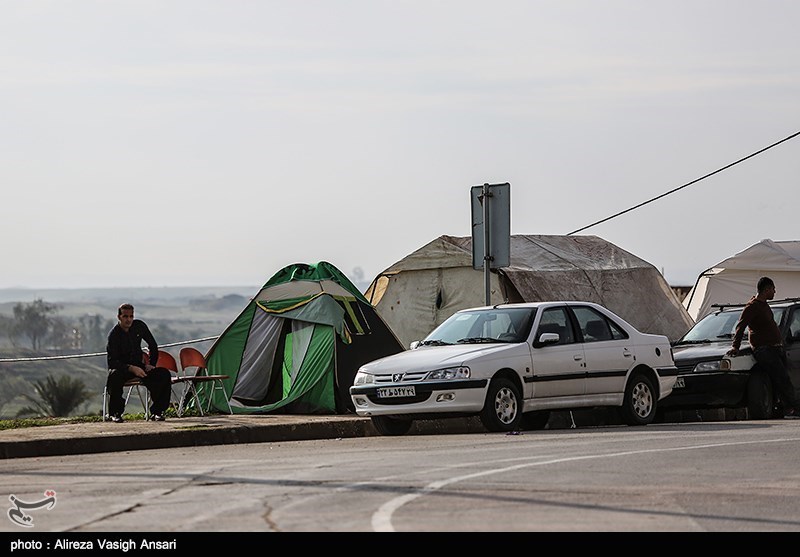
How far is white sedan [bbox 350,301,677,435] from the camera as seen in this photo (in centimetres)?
1605

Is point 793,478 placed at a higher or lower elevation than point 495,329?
lower

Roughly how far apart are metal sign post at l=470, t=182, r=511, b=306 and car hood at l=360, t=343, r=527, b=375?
7.89 feet

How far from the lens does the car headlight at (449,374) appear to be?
15977 mm

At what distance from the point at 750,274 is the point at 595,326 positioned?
1425cm

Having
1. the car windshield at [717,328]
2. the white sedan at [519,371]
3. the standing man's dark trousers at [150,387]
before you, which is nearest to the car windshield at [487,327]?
the white sedan at [519,371]

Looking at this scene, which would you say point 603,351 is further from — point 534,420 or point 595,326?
point 534,420

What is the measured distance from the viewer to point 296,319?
20750mm

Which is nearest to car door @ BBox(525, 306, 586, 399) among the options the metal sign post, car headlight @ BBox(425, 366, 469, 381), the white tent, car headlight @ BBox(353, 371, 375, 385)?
car headlight @ BBox(425, 366, 469, 381)

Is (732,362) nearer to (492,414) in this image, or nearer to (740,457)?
(492,414)

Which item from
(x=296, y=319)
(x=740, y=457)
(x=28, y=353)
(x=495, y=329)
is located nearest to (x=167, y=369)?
(x=296, y=319)

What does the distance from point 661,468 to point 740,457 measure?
134 centimetres

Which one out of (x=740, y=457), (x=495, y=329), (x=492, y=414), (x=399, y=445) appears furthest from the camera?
(x=495, y=329)

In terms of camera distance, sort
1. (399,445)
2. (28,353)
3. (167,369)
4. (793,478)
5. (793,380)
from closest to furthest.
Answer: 1. (793,478)
2. (399,445)
3. (167,369)
4. (793,380)
5. (28,353)
